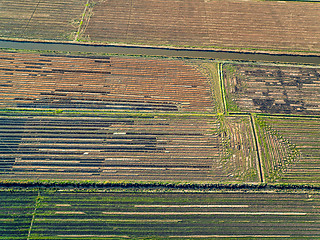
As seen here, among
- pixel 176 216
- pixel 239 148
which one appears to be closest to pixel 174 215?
pixel 176 216

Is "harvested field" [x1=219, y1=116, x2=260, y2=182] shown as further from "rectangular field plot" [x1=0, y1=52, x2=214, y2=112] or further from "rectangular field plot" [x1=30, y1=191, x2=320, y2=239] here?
"rectangular field plot" [x1=0, y1=52, x2=214, y2=112]

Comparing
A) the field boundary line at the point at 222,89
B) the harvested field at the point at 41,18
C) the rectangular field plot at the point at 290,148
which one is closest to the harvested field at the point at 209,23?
the harvested field at the point at 41,18

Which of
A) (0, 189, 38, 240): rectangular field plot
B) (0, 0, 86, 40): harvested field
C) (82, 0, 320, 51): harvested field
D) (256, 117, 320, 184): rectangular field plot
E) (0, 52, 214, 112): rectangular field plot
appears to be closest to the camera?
(0, 189, 38, 240): rectangular field plot

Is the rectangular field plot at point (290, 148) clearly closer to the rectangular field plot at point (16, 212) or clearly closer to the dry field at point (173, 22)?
the dry field at point (173, 22)

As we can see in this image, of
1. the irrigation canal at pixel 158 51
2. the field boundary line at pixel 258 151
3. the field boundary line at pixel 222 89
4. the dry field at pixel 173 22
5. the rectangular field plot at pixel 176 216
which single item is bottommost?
the rectangular field plot at pixel 176 216

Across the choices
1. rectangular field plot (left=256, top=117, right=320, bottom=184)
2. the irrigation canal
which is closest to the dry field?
the irrigation canal
